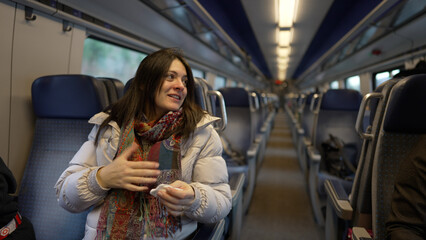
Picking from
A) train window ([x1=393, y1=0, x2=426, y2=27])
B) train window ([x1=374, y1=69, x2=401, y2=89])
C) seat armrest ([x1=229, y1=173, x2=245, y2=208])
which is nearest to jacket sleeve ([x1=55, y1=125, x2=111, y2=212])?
seat armrest ([x1=229, y1=173, x2=245, y2=208])

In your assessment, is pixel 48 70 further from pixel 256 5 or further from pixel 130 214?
pixel 256 5

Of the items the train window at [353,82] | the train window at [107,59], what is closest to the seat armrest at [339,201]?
the train window at [107,59]

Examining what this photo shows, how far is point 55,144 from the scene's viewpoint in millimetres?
1532

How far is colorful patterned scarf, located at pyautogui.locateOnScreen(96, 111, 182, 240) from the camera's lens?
99cm

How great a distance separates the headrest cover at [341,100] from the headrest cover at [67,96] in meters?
2.69

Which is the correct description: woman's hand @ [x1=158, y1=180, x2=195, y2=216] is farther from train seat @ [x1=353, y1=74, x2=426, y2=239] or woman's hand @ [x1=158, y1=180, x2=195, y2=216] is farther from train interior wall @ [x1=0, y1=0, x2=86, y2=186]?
train interior wall @ [x1=0, y1=0, x2=86, y2=186]

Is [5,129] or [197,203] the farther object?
[5,129]

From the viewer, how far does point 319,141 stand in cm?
310

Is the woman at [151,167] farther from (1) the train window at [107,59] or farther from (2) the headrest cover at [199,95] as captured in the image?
(1) the train window at [107,59]

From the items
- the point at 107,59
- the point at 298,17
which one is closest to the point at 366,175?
the point at 107,59

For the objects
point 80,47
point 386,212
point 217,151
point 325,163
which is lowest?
point 325,163

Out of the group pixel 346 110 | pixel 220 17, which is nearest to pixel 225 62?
pixel 220 17

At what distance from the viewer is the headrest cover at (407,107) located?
1.06 metres

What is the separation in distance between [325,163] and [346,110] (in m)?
0.74
